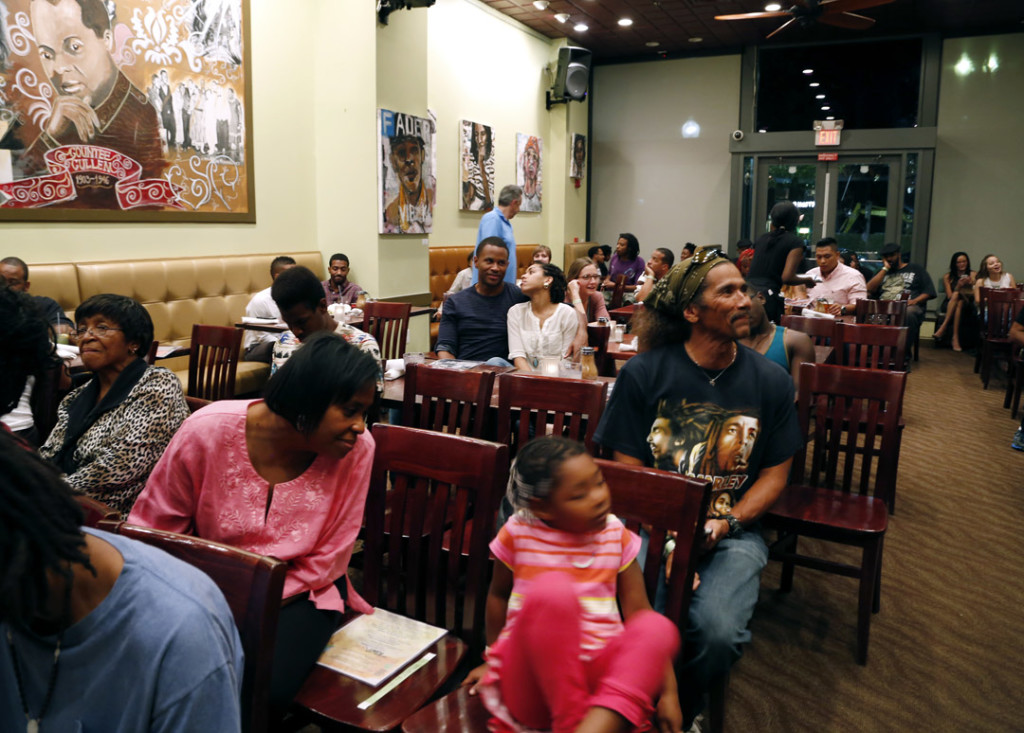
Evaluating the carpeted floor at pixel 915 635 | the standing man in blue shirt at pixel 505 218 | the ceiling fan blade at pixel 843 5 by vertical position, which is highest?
the ceiling fan blade at pixel 843 5

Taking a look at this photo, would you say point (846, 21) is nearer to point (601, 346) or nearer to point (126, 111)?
point (601, 346)

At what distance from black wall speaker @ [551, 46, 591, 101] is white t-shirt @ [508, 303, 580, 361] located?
23.9 feet

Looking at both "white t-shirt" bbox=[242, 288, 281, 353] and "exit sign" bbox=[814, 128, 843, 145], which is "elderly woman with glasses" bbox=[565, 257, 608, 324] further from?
"exit sign" bbox=[814, 128, 843, 145]

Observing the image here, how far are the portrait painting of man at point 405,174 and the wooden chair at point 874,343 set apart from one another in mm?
4053

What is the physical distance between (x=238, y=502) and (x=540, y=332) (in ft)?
8.39

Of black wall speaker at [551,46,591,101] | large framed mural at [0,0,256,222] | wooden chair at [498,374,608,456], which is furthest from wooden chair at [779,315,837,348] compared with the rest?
black wall speaker at [551,46,591,101]

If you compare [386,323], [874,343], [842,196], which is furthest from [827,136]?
[386,323]

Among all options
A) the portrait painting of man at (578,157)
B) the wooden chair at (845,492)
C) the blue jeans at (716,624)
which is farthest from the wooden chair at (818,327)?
the portrait painting of man at (578,157)

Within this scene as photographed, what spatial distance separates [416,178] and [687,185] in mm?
5867

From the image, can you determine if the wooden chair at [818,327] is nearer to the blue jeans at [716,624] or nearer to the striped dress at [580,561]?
the blue jeans at [716,624]

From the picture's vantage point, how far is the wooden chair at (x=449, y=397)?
2721mm

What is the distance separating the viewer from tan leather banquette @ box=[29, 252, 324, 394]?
487 centimetres

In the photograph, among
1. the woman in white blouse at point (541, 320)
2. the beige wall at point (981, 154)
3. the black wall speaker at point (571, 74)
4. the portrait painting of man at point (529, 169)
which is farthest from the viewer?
the black wall speaker at point (571, 74)

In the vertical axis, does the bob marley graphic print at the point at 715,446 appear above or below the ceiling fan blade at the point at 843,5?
below
